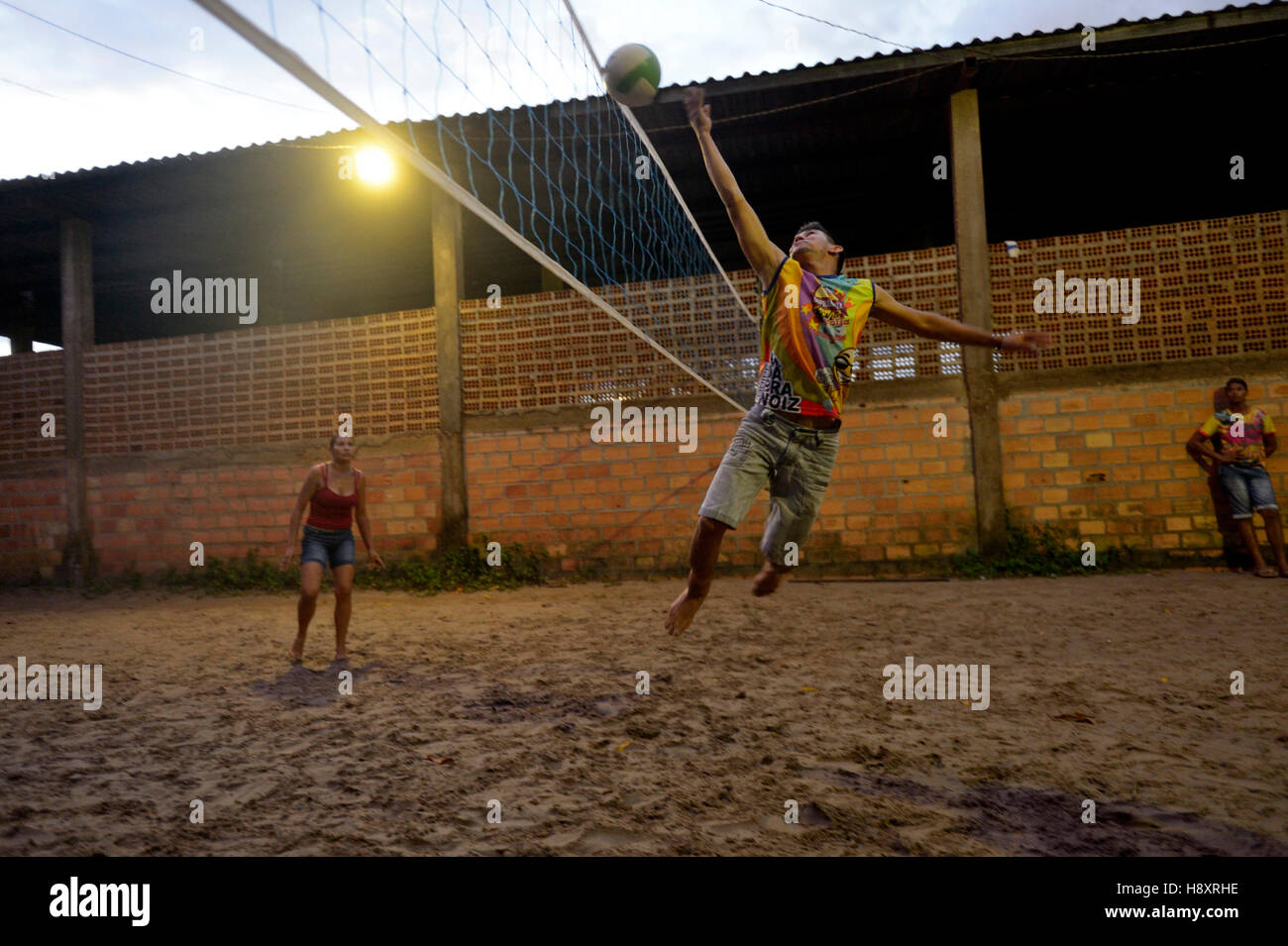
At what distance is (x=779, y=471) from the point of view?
3.31 m

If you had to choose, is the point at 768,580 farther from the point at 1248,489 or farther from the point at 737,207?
the point at 1248,489

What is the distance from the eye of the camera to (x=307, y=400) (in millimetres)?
8578

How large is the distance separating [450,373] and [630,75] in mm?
5133

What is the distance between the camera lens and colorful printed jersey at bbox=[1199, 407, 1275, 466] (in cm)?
644

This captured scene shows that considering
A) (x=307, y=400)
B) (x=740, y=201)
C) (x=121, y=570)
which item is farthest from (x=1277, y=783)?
(x=121, y=570)

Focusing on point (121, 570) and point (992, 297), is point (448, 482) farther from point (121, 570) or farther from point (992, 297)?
point (992, 297)

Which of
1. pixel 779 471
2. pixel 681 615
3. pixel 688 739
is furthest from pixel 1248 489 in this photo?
pixel 688 739

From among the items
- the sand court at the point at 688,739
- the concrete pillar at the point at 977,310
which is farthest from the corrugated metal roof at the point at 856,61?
the sand court at the point at 688,739

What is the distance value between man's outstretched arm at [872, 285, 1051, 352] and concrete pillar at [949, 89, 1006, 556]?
4086 millimetres

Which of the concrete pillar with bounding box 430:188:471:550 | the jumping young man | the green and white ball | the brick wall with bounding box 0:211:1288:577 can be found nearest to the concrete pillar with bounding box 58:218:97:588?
the brick wall with bounding box 0:211:1288:577

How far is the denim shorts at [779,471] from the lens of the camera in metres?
3.17

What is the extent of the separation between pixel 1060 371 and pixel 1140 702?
175 inches

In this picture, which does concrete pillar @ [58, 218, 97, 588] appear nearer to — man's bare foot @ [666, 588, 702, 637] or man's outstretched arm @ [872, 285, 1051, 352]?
man's bare foot @ [666, 588, 702, 637]
